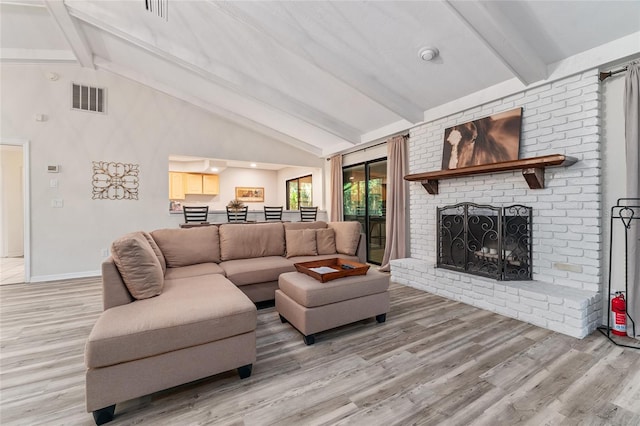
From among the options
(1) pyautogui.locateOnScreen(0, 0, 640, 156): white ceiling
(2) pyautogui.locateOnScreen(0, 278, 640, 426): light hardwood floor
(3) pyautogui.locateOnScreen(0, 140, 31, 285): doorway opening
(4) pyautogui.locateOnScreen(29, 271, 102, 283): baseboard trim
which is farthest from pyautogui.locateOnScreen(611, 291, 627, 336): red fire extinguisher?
(3) pyautogui.locateOnScreen(0, 140, 31, 285): doorway opening

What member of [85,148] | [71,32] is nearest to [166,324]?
[71,32]

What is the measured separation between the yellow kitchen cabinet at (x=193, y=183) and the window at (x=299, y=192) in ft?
8.37

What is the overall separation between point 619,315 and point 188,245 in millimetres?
4149

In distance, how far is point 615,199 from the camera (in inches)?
96.0

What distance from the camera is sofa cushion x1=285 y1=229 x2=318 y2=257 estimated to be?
3.55m

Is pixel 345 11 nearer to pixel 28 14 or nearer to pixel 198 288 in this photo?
pixel 198 288

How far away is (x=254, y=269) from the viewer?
2990 millimetres

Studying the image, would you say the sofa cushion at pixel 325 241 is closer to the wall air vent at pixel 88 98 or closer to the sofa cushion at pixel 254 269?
the sofa cushion at pixel 254 269

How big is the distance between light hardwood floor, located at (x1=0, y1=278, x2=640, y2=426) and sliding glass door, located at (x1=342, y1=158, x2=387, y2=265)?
297 cm

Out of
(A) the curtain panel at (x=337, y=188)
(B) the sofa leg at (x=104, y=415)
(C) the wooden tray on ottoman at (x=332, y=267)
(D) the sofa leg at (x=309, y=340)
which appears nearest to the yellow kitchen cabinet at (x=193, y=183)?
(A) the curtain panel at (x=337, y=188)

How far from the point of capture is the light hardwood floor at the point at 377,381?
145 cm

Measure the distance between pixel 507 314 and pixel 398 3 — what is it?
3.03 meters

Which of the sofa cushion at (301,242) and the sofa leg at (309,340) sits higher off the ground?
the sofa cushion at (301,242)

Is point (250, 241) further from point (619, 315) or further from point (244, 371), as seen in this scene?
point (619, 315)
